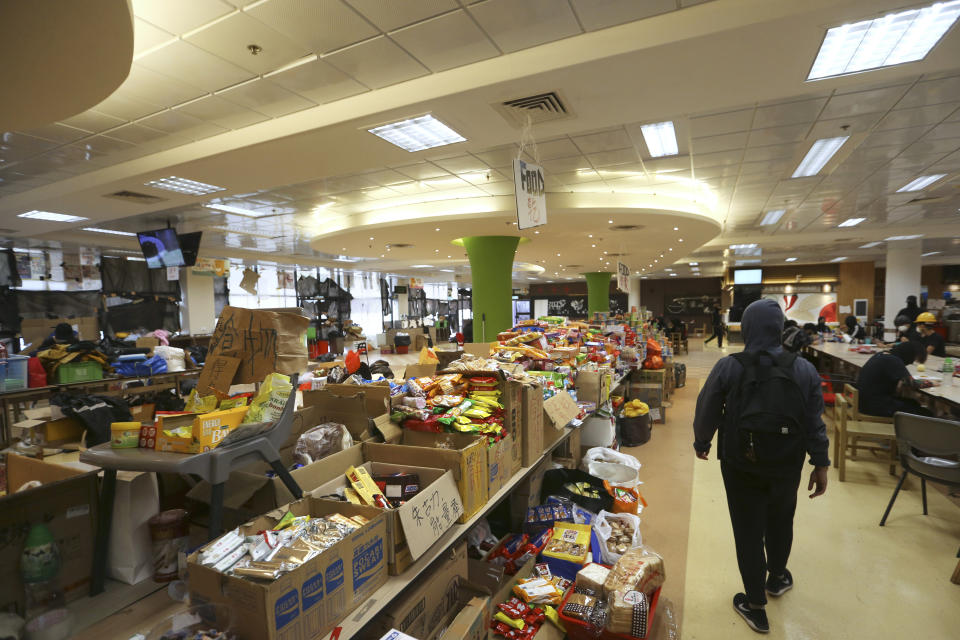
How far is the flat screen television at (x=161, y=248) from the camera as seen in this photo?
8180 millimetres

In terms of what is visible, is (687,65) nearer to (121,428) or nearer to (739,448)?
(739,448)

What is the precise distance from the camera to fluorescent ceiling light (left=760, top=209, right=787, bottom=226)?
9.38m

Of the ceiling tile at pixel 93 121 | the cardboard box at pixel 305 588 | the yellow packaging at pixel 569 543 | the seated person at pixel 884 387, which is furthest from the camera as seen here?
the seated person at pixel 884 387

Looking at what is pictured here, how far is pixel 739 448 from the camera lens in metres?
2.41

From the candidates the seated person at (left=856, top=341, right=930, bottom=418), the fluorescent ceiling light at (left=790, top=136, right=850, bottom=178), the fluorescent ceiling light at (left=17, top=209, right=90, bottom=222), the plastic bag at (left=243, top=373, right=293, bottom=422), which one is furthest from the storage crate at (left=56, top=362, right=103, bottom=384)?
the fluorescent ceiling light at (left=790, top=136, right=850, bottom=178)

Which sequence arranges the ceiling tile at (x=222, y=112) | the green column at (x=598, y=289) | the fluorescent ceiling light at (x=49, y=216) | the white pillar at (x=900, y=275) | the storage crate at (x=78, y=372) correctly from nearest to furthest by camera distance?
the ceiling tile at (x=222, y=112), the storage crate at (x=78, y=372), the fluorescent ceiling light at (x=49, y=216), the white pillar at (x=900, y=275), the green column at (x=598, y=289)

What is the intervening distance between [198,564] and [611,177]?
683 cm

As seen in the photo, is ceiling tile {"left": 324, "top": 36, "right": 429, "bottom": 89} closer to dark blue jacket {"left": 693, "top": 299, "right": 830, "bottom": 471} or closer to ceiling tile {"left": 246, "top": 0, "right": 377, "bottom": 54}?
ceiling tile {"left": 246, "top": 0, "right": 377, "bottom": 54}

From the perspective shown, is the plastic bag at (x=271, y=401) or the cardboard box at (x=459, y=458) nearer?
the plastic bag at (x=271, y=401)

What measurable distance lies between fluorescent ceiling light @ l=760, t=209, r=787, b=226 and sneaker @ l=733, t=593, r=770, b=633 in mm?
8994

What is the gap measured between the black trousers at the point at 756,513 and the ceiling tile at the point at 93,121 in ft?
19.8

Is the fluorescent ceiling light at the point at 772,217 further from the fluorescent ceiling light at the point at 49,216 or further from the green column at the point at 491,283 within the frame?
the fluorescent ceiling light at the point at 49,216

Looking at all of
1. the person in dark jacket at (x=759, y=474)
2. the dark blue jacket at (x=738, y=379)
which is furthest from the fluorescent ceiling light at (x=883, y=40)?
the person in dark jacket at (x=759, y=474)

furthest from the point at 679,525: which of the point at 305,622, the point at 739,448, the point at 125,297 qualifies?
the point at 125,297
